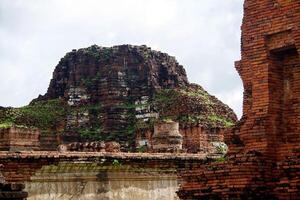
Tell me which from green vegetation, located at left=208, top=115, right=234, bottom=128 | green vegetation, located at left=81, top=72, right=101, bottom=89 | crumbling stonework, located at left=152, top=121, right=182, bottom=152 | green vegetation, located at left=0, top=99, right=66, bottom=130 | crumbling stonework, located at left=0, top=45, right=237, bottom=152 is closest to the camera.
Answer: crumbling stonework, located at left=152, top=121, right=182, bottom=152

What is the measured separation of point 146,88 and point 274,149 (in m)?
33.7

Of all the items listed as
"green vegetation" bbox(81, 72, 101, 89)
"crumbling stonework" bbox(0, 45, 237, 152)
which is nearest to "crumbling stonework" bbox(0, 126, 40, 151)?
"crumbling stonework" bbox(0, 45, 237, 152)

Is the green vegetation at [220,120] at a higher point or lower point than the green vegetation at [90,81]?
lower

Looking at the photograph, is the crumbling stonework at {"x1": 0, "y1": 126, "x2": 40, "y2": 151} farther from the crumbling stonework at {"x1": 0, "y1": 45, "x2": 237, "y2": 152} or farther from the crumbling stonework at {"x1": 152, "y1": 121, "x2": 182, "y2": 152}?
the crumbling stonework at {"x1": 0, "y1": 45, "x2": 237, "y2": 152}

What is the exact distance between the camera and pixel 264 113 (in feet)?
27.1

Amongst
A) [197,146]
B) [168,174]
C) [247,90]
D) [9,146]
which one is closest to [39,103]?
[197,146]

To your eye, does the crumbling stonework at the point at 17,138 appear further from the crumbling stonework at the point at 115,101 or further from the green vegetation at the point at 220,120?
the green vegetation at the point at 220,120

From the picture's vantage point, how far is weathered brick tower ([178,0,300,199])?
7902 millimetres

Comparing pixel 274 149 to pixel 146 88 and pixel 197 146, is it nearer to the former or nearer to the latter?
pixel 197 146

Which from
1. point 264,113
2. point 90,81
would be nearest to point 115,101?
point 90,81

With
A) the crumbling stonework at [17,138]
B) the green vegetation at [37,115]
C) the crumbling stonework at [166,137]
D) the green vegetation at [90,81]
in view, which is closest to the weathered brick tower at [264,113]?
the crumbling stonework at [166,137]

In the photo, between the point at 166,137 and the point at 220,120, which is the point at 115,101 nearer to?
the point at 220,120

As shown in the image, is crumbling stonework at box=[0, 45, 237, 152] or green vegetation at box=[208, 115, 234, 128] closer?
green vegetation at box=[208, 115, 234, 128]

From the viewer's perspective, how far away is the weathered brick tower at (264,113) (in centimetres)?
790
